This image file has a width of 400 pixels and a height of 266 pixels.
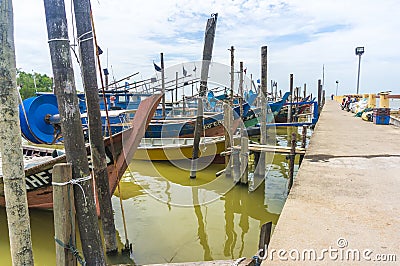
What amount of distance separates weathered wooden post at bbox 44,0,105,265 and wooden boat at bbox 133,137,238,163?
6831mm

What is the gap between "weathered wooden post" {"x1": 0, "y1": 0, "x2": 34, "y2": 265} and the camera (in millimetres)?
1939

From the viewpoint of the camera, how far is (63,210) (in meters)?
2.51

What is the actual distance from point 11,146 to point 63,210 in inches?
29.9

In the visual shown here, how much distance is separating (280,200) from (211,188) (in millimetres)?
1883

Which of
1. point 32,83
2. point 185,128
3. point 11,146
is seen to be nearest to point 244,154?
point 185,128

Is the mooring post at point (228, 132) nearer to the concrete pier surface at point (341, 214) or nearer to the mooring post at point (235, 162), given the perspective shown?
the mooring post at point (235, 162)

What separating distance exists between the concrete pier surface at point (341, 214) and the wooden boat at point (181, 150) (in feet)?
15.6

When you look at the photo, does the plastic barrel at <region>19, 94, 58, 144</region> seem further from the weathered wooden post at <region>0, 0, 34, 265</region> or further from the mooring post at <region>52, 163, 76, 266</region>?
the weathered wooden post at <region>0, 0, 34, 265</region>

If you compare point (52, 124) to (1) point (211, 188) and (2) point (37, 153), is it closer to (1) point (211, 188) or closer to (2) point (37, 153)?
(2) point (37, 153)

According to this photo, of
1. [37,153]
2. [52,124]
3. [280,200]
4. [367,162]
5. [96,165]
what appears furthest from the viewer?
[37,153]

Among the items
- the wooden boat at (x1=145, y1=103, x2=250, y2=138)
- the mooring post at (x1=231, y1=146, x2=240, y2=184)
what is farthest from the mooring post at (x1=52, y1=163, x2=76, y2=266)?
the wooden boat at (x1=145, y1=103, x2=250, y2=138)

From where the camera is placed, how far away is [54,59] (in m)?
2.51

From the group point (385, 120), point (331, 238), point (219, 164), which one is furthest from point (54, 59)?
point (385, 120)

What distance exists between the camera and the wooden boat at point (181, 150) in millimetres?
9711
